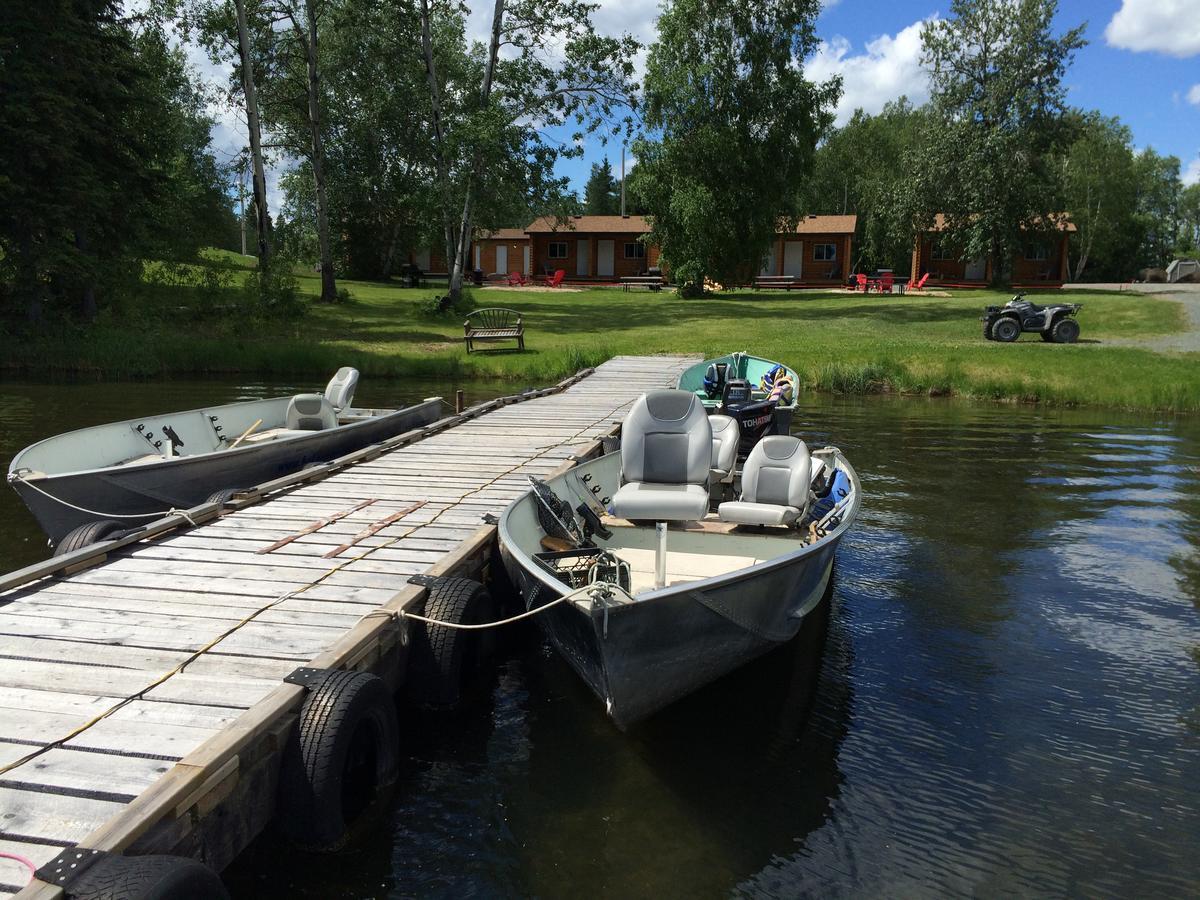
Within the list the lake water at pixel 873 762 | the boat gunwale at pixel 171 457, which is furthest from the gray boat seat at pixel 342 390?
the lake water at pixel 873 762

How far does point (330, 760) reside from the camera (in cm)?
477

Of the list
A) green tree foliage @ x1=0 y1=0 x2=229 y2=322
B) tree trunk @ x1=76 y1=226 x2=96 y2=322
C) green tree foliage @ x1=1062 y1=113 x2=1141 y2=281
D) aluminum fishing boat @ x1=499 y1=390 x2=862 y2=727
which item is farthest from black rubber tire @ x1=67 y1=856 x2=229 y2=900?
green tree foliage @ x1=1062 y1=113 x2=1141 y2=281

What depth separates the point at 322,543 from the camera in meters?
7.86

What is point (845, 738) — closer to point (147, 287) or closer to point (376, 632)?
point (376, 632)

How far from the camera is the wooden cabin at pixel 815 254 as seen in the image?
5075 centimetres

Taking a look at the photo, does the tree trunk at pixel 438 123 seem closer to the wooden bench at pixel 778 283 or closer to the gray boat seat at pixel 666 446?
the wooden bench at pixel 778 283

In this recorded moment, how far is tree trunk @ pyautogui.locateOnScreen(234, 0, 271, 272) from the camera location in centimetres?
2766

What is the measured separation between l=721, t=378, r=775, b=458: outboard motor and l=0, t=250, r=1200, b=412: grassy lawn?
9343 mm

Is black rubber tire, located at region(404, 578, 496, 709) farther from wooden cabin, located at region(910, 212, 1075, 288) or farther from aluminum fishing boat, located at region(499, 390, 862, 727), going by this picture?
wooden cabin, located at region(910, 212, 1075, 288)

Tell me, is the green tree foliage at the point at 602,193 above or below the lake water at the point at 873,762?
above

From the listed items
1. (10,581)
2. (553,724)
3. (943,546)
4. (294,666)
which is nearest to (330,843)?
(294,666)

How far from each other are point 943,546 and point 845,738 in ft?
16.7

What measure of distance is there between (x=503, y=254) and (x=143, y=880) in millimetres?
53959

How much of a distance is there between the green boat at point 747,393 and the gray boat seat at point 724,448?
80.0 inches
